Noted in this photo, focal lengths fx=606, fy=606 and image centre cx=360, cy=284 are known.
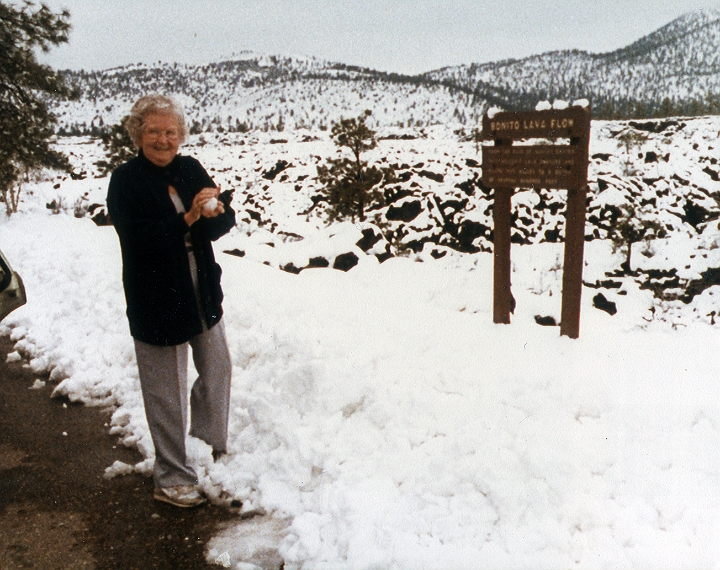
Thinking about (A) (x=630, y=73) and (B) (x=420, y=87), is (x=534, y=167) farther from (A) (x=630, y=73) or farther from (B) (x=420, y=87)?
(A) (x=630, y=73)

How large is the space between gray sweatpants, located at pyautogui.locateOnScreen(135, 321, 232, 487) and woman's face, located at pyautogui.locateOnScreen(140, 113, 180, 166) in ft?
3.15

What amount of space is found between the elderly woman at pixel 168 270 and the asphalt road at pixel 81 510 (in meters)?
0.18

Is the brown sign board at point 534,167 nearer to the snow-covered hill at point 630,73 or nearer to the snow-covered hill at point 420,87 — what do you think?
the snow-covered hill at point 420,87

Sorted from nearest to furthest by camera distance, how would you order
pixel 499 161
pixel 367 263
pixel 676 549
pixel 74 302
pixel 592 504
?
pixel 676 549 → pixel 592 504 → pixel 499 161 → pixel 74 302 → pixel 367 263

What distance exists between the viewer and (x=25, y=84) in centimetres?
1644

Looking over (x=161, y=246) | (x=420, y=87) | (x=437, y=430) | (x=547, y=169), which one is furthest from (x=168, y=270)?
(x=420, y=87)

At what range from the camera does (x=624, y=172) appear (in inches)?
997

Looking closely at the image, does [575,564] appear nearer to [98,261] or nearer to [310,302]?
[310,302]

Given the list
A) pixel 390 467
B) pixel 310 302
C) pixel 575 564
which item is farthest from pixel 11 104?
pixel 575 564

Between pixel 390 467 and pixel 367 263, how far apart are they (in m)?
6.36

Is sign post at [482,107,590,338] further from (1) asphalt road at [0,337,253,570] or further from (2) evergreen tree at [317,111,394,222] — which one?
(2) evergreen tree at [317,111,394,222]

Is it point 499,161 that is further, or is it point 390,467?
point 499,161

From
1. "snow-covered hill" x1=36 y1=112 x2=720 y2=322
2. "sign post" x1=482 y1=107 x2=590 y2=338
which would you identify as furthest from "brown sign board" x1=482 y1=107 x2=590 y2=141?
"snow-covered hill" x1=36 y1=112 x2=720 y2=322

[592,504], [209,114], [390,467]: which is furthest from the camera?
[209,114]
